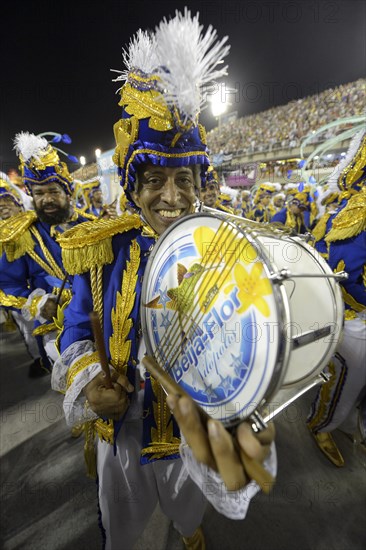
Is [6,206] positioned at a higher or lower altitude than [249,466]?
higher

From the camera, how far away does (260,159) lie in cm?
2209

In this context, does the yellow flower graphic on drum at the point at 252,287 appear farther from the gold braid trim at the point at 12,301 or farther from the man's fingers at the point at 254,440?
the gold braid trim at the point at 12,301

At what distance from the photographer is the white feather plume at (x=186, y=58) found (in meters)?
0.99

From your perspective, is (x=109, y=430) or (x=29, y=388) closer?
(x=109, y=430)

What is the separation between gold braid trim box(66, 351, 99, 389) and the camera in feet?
3.75

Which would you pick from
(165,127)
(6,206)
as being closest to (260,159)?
(6,206)

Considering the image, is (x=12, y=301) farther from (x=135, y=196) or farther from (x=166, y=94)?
(x=166, y=94)

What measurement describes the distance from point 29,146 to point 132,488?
3.18m

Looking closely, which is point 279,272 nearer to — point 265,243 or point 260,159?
point 265,243

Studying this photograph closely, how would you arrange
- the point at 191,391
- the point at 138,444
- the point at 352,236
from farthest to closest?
the point at 352,236, the point at 138,444, the point at 191,391

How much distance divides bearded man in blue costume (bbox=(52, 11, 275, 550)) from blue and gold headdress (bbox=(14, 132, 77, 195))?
1.79 meters

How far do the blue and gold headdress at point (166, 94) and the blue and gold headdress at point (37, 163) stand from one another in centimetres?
180

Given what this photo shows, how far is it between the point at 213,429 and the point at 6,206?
4164 mm

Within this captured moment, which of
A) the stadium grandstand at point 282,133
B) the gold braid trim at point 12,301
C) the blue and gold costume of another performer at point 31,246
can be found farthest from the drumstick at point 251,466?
the stadium grandstand at point 282,133
